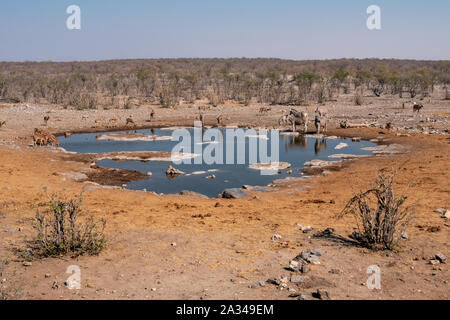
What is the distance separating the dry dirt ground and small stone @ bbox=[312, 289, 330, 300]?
0.09 metres

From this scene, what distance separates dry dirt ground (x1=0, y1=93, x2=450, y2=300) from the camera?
19.7 ft

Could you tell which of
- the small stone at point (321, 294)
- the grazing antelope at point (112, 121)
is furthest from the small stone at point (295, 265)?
the grazing antelope at point (112, 121)

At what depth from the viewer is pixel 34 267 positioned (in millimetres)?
6707

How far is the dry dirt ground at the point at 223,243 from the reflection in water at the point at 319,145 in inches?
187

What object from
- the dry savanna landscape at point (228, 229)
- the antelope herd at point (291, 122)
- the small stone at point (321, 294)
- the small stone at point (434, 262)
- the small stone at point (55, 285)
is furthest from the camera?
the antelope herd at point (291, 122)

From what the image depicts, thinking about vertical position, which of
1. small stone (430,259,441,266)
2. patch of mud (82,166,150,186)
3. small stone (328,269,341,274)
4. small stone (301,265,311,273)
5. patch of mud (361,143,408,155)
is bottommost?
small stone (328,269,341,274)

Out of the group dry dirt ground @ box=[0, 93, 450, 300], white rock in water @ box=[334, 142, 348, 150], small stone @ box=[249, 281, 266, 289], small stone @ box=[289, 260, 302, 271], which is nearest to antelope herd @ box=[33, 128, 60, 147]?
dry dirt ground @ box=[0, 93, 450, 300]

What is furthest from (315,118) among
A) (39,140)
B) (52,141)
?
(39,140)

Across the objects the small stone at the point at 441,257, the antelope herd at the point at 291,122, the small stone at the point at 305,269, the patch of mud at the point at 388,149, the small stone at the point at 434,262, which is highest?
the antelope herd at the point at 291,122

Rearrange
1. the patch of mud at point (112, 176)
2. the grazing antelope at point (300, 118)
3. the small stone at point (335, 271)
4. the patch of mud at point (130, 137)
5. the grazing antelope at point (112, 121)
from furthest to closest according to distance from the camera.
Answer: the grazing antelope at point (112, 121), the grazing antelope at point (300, 118), the patch of mud at point (130, 137), the patch of mud at point (112, 176), the small stone at point (335, 271)

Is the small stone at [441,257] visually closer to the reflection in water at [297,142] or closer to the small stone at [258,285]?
the small stone at [258,285]

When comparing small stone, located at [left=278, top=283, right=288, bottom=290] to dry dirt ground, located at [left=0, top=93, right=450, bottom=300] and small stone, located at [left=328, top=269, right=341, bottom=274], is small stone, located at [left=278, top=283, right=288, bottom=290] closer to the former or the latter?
dry dirt ground, located at [left=0, top=93, right=450, bottom=300]

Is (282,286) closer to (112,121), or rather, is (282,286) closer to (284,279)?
(284,279)

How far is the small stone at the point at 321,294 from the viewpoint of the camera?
5623mm
